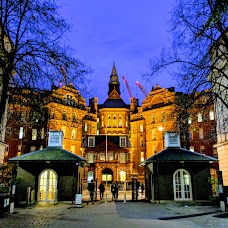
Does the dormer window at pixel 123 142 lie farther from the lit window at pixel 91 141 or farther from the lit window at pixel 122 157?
the lit window at pixel 91 141

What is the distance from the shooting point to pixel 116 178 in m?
53.9

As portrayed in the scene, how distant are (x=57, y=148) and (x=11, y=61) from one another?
15.5m

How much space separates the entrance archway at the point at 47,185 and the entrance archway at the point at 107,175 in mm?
33039

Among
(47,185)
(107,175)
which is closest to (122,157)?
(107,175)

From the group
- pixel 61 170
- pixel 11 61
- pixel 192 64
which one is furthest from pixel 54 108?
pixel 61 170

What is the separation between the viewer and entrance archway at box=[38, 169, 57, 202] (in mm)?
22219

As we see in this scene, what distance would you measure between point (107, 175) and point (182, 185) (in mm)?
33611

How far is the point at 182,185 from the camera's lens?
22.8 meters

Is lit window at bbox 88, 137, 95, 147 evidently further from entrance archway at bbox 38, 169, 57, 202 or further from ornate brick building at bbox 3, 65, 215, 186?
entrance archway at bbox 38, 169, 57, 202

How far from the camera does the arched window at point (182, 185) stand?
2267 centimetres

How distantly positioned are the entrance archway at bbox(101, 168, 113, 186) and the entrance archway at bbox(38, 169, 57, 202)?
108 ft

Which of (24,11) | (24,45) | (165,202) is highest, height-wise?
(24,11)

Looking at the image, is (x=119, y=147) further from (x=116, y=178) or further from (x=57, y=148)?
(x=57, y=148)

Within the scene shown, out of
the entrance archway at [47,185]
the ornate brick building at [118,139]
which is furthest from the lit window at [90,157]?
the entrance archway at [47,185]
